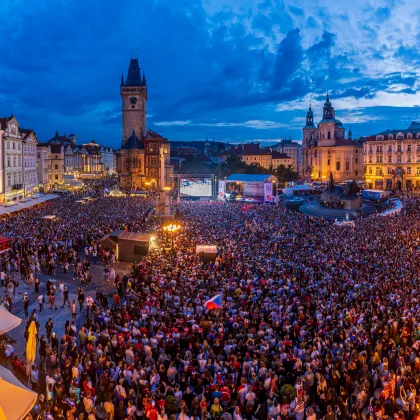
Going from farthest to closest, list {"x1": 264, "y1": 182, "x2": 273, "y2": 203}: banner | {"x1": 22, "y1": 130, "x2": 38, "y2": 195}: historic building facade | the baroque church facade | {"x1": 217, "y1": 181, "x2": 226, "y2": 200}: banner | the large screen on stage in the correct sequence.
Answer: the baroque church facade, the large screen on stage, {"x1": 217, "y1": 181, "x2": 226, "y2": 200}: banner, {"x1": 264, "y1": 182, "x2": 273, "y2": 203}: banner, {"x1": 22, "y1": 130, "x2": 38, "y2": 195}: historic building facade

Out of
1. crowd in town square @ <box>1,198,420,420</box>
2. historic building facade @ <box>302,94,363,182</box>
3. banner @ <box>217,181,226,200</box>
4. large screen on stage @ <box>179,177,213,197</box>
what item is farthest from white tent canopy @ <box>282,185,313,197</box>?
crowd in town square @ <box>1,198,420,420</box>

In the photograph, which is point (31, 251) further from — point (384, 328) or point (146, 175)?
point (146, 175)

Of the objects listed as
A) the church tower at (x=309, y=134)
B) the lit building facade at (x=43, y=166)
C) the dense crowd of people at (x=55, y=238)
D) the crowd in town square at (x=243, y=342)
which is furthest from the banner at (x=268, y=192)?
the church tower at (x=309, y=134)

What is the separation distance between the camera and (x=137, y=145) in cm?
7988

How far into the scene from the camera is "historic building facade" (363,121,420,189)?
2852 inches

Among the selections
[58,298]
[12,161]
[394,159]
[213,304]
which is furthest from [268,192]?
[213,304]

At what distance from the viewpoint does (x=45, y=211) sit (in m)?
37.8

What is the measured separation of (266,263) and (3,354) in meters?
12.4

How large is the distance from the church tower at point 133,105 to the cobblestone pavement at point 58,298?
64724 mm

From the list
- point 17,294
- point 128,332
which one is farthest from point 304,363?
point 17,294

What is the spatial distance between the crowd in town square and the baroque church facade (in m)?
56.0

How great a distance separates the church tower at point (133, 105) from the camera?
3297 inches

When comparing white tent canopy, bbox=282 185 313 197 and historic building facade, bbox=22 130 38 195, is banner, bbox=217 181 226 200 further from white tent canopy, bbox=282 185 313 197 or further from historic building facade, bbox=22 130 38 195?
historic building facade, bbox=22 130 38 195

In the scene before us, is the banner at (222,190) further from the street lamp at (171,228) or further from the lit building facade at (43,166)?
the street lamp at (171,228)
